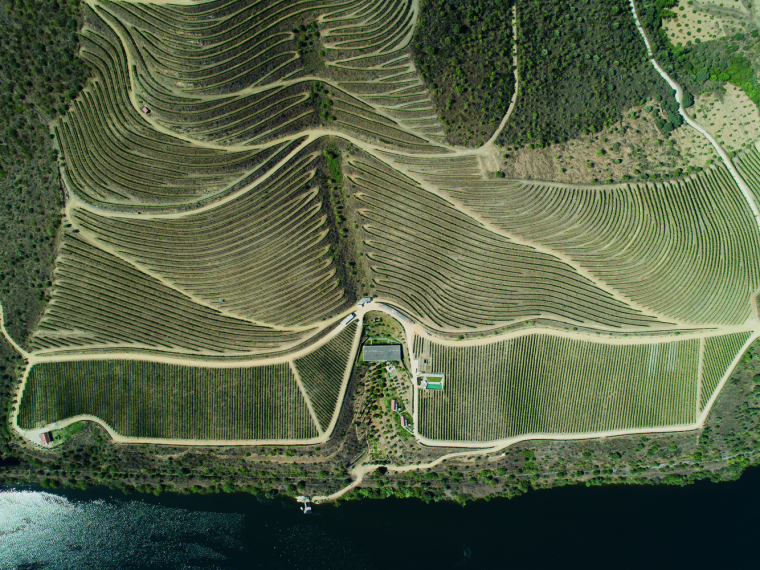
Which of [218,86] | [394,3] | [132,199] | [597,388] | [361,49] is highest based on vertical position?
[394,3]

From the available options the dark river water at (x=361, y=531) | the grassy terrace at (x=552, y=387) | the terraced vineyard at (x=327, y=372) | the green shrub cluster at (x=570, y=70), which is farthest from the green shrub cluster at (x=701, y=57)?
the dark river water at (x=361, y=531)

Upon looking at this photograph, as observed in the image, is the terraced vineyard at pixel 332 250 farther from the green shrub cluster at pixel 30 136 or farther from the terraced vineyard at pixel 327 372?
the green shrub cluster at pixel 30 136

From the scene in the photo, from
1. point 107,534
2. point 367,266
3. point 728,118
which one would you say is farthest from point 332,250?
point 728,118

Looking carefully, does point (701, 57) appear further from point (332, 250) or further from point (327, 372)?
point (327, 372)

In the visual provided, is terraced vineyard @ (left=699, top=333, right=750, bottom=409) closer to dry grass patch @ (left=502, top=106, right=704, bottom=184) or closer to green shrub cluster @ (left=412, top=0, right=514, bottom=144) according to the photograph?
dry grass patch @ (left=502, top=106, right=704, bottom=184)

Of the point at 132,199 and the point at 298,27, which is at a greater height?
the point at 298,27

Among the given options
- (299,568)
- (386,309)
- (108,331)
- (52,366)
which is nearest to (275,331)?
(386,309)

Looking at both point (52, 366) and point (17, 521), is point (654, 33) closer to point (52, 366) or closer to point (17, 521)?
point (52, 366)
